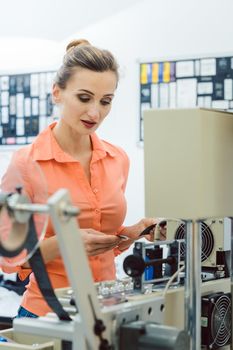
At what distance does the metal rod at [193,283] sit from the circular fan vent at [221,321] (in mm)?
126

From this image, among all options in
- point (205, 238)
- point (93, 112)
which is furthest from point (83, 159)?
point (205, 238)

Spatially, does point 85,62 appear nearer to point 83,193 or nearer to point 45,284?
point 83,193

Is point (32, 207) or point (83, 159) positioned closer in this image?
point (32, 207)

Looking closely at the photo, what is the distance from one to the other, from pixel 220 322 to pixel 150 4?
2267 mm

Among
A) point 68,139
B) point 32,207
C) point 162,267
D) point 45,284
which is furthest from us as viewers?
point 68,139

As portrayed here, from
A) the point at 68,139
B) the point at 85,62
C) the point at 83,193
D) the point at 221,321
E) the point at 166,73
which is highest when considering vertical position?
the point at 166,73

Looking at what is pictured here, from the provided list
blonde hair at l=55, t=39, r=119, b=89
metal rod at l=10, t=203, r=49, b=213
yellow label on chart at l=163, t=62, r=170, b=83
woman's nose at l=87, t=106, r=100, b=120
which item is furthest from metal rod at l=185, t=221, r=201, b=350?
yellow label on chart at l=163, t=62, r=170, b=83

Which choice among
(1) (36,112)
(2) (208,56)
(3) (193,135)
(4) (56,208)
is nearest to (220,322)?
(3) (193,135)

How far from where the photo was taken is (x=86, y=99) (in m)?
1.78

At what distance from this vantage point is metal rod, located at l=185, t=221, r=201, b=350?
1.35 meters

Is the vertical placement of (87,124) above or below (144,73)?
below

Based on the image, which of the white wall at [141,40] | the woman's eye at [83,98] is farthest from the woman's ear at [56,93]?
the white wall at [141,40]

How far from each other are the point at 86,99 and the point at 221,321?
0.69 m

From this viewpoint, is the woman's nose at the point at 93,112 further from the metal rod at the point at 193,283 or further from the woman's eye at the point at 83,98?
the metal rod at the point at 193,283
